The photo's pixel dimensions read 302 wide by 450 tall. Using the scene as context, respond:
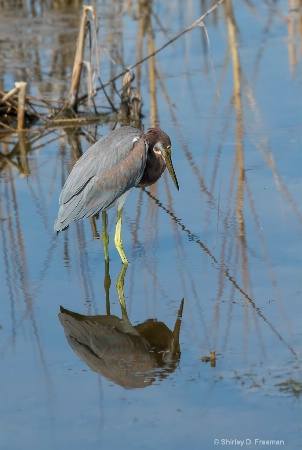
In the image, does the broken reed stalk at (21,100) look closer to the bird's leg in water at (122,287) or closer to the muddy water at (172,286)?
the muddy water at (172,286)

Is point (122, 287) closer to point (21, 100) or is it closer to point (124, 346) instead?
point (124, 346)

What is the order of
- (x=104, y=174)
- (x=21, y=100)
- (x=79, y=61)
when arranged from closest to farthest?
(x=104, y=174) < (x=21, y=100) < (x=79, y=61)

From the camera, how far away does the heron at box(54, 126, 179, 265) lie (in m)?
6.80

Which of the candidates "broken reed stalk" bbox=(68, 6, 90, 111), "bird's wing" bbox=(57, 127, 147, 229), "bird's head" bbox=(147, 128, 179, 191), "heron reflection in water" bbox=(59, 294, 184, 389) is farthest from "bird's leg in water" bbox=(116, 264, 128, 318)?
"broken reed stalk" bbox=(68, 6, 90, 111)

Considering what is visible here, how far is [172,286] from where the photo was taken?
6.40 m

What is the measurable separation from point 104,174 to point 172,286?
1.00 meters

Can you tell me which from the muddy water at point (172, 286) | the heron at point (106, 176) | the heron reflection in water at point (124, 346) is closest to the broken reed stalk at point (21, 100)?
the muddy water at point (172, 286)

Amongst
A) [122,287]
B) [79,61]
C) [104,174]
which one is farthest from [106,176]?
[79,61]

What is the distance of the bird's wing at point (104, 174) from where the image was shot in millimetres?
6809

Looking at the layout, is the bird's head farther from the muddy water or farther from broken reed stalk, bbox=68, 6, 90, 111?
broken reed stalk, bbox=68, 6, 90, 111

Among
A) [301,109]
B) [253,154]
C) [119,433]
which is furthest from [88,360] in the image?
[301,109]

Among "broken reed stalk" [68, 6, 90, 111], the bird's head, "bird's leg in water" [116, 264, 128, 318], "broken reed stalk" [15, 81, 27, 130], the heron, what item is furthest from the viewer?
"broken reed stalk" [68, 6, 90, 111]

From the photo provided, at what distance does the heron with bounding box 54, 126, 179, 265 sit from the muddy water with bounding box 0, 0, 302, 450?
35 cm

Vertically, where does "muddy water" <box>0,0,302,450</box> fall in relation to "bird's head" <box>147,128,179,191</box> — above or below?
below
